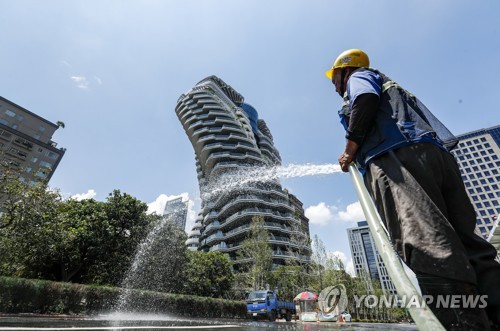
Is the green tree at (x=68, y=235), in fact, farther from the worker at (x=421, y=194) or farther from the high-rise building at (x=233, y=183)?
the high-rise building at (x=233, y=183)

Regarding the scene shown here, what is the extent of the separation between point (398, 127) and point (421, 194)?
482mm

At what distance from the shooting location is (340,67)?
2334mm

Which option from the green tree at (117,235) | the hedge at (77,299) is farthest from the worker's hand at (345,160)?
the green tree at (117,235)

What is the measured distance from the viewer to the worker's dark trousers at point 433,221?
1.26 m

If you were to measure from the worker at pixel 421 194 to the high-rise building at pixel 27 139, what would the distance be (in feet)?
238

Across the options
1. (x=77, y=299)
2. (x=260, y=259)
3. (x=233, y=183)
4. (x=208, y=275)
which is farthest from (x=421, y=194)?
(x=233, y=183)

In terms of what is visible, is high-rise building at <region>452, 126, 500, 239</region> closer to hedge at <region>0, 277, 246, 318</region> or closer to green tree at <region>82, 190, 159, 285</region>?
green tree at <region>82, 190, 159, 285</region>

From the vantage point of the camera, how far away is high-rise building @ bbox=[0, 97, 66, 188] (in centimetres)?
5956

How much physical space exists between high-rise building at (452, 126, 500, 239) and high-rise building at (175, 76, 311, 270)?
7947 cm

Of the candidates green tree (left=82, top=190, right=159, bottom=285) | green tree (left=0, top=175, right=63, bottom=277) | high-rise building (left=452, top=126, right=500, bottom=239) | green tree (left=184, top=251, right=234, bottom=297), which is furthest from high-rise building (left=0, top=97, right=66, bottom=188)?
high-rise building (left=452, top=126, right=500, bottom=239)

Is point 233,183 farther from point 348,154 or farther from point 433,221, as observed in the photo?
point 433,221

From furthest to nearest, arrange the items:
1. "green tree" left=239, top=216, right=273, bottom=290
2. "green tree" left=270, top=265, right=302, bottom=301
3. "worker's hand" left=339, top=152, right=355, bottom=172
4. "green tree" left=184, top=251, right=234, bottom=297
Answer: "green tree" left=270, top=265, right=302, bottom=301 → "green tree" left=239, top=216, right=273, bottom=290 → "green tree" left=184, top=251, right=234, bottom=297 → "worker's hand" left=339, top=152, right=355, bottom=172

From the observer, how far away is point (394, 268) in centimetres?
125

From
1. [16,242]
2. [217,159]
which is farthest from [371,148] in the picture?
[217,159]
